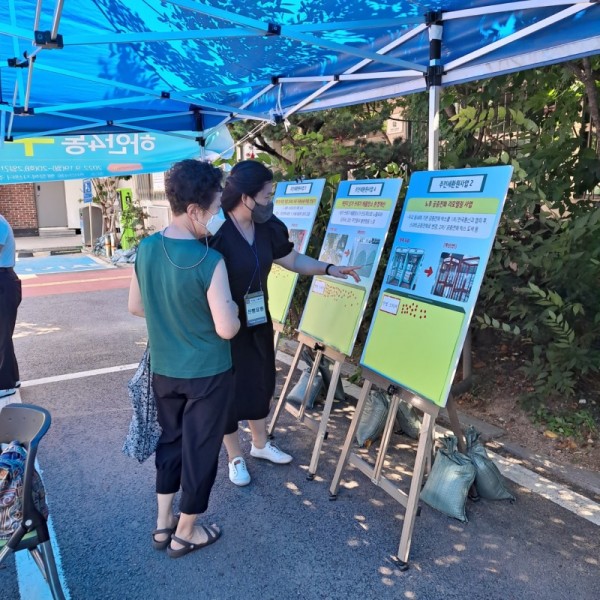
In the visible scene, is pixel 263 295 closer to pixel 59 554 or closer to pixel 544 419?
pixel 59 554

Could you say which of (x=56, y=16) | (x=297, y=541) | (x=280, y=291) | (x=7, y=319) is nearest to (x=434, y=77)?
(x=280, y=291)

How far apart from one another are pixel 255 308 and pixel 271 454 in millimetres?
1123

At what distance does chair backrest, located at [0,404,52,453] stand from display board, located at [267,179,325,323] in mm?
2040

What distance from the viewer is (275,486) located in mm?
3281

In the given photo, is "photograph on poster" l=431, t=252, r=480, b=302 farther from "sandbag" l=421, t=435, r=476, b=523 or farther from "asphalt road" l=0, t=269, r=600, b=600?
"asphalt road" l=0, t=269, r=600, b=600

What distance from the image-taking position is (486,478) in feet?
9.93

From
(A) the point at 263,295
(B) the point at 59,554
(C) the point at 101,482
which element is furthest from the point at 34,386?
(A) the point at 263,295

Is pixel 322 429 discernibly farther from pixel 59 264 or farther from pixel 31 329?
pixel 59 264

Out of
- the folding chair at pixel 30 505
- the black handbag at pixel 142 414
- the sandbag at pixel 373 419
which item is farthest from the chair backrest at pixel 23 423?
the sandbag at pixel 373 419

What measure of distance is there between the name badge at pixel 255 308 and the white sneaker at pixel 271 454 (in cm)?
102

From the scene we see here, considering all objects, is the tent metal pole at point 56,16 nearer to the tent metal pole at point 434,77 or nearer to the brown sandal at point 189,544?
the tent metal pole at point 434,77

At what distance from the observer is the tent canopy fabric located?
9.23 feet

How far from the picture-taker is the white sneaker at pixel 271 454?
350 centimetres

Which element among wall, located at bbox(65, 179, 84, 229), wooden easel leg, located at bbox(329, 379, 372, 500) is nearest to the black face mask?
wooden easel leg, located at bbox(329, 379, 372, 500)
